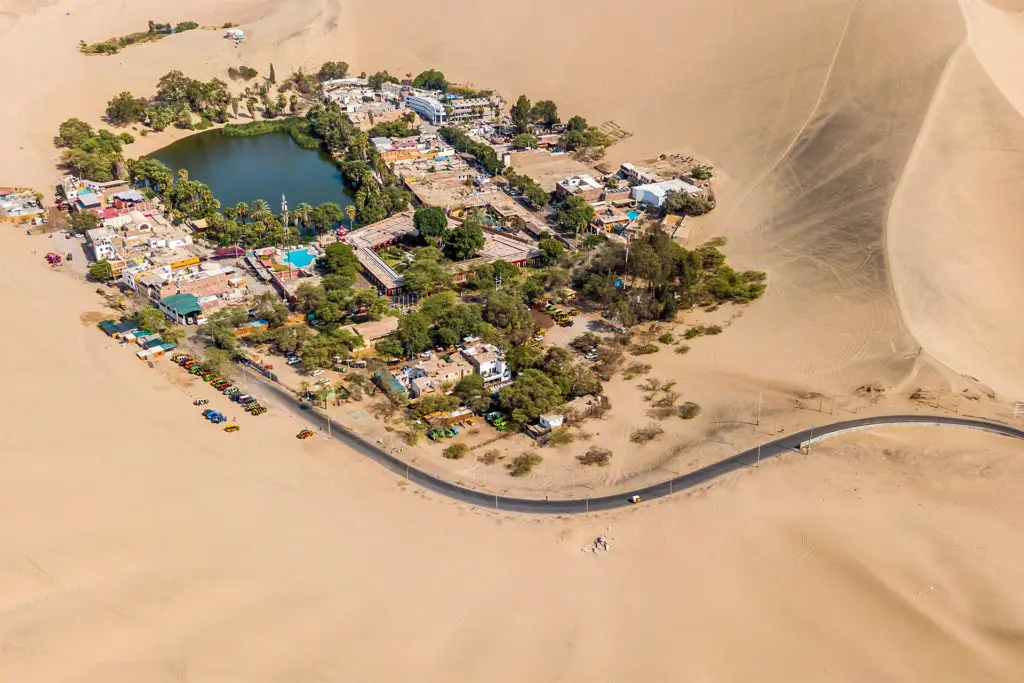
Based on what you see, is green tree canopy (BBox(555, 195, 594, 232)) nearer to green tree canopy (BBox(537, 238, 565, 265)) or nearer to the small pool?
green tree canopy (BBox(537, 238, 565, 265))

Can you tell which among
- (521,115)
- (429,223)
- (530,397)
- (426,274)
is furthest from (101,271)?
(521,115)

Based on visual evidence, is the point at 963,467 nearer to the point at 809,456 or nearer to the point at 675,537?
the point at 809,456

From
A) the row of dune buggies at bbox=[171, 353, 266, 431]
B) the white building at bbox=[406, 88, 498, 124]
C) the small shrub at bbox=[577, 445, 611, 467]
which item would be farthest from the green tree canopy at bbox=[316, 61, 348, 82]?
the small shrub at bbox=[577, 445, 611, 467]

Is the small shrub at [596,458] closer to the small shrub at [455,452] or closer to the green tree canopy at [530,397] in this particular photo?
the green tree canopy at [530,397]

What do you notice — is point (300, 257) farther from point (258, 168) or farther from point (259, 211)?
point (258, 168)

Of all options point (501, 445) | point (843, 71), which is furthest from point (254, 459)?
point (843, 71)

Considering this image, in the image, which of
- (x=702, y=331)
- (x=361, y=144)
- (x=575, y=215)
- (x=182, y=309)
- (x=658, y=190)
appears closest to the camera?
(x=702, y=331)
